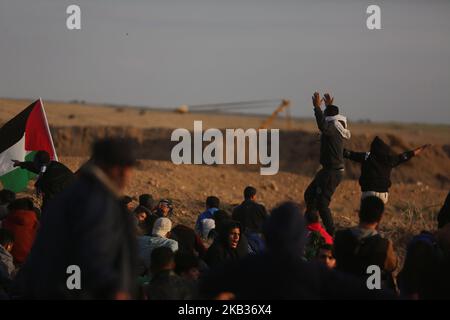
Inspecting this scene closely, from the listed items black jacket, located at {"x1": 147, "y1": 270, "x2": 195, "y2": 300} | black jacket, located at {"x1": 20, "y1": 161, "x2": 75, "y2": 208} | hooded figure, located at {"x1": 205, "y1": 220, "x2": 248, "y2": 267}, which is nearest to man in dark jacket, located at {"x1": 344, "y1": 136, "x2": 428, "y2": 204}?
hooded figure, located at {"x1": 205, "y1": 220, "x2": 248, "y2": 267}

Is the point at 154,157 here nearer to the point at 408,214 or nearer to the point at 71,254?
the point at 408,214

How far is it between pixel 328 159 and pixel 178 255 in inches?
189

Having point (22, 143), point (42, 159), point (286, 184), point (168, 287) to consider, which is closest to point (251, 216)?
point (42, 159)

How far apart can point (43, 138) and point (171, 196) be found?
285cm

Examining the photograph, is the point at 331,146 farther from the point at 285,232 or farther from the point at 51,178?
the point at 285,232

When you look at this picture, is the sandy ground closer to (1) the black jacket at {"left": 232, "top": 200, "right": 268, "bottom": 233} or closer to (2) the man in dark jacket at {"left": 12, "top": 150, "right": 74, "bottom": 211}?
(1) the black jacket at {"left": 232, "top": 200, "right": 268, "bottom": 233}

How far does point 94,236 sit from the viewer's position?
5.38 meters

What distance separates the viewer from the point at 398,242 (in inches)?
605

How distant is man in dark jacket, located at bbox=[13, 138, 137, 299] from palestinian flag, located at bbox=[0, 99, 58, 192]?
8553mm

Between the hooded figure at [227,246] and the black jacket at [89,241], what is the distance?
13.9 ft

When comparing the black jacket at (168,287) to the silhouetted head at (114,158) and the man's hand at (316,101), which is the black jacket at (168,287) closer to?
the silhouetted head at (114,158)

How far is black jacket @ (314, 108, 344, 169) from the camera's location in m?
12.5

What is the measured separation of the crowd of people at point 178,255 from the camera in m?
5.42
